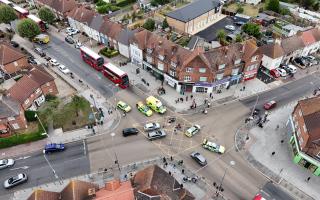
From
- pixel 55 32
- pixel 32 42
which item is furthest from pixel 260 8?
pixel 32 42

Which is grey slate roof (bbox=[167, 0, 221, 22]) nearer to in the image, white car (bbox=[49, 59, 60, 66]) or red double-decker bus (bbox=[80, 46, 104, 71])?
red double-decker bus (bbox=[80, 46, 104, 71])

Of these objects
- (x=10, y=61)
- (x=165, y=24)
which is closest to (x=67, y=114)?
(x=10, y=61)

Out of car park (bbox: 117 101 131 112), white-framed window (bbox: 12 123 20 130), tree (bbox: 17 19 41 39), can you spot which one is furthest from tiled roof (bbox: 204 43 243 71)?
tree (bbox: 17 19 41 39)

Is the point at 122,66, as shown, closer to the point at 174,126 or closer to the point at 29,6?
the point at 174,126

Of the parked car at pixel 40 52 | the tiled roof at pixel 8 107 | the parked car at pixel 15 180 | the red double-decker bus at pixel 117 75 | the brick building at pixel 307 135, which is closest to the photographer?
the parked car at pixel 15 180

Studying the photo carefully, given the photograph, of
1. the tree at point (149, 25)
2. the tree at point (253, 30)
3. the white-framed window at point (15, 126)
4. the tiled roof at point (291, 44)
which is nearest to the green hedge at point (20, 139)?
the white-framed window at point (15, 126)

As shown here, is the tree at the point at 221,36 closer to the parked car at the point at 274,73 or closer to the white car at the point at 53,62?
the parked car at the point at 274,73
